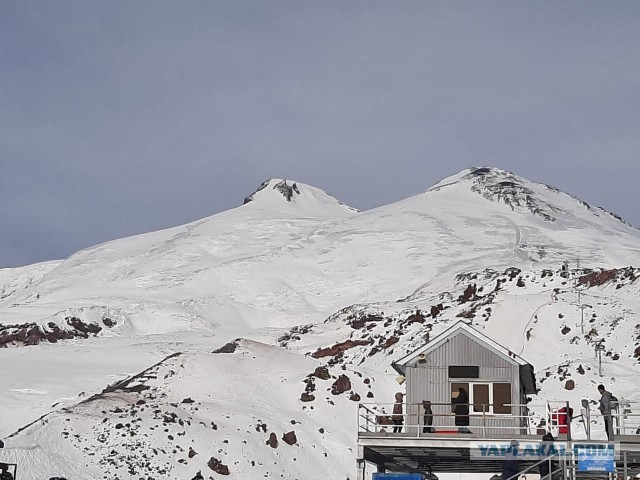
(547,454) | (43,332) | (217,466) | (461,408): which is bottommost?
(217,466)

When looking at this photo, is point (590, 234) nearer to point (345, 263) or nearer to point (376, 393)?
point (345, 263)

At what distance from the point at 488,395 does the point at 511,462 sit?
4.15 metres

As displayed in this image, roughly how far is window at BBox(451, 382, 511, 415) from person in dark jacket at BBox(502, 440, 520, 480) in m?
2.94

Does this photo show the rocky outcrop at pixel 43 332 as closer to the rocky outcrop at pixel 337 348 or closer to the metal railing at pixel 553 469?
the rocky outcrop at pixel 337 348

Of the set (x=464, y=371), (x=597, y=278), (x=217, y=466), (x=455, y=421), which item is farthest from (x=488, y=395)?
(x=597, y=278)

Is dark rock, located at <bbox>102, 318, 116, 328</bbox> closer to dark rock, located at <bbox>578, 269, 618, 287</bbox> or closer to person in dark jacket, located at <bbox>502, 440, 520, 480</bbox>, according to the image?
dark rock, located at <bbox>578, 269, 618, 287</bbox>

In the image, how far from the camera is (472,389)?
35.7m

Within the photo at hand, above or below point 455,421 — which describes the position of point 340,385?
above

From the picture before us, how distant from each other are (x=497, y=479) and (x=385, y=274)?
122m

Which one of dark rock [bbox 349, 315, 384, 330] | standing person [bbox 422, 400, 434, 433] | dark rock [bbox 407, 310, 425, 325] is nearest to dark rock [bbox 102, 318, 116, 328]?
dark rock [bbox 349, 315, 384, 330]

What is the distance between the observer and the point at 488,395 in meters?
35.4

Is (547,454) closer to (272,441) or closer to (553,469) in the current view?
(553,469)

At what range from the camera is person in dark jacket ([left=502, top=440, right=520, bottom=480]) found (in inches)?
1224

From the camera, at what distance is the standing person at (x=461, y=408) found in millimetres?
32944
